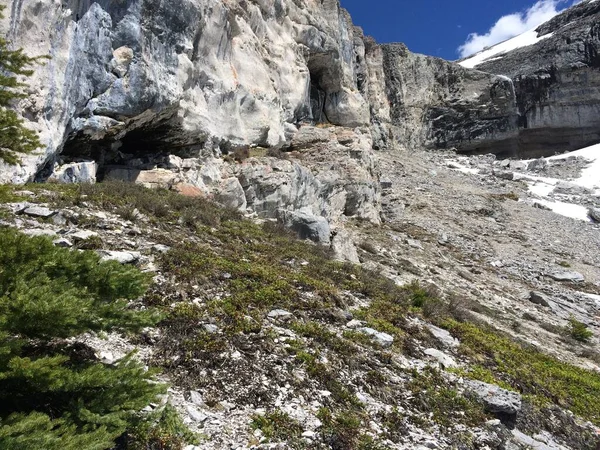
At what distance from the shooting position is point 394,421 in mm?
5305

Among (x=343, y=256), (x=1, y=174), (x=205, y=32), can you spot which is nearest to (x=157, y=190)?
(x=1, y=174)

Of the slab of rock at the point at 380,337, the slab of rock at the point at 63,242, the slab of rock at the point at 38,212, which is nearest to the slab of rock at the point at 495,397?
the slab of rock at the point at 380,337

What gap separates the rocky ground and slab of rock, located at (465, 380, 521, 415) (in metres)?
0.02

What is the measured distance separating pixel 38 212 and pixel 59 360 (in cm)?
666

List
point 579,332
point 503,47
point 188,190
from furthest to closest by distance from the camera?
point 503,47, point 188,190, point 579,332

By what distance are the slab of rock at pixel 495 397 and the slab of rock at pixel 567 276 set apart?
1606 cm

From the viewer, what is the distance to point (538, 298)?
16.0 meters

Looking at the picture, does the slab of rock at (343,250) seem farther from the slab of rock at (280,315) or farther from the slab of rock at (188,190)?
the slab of rock at (280,315)

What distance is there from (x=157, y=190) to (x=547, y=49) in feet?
270

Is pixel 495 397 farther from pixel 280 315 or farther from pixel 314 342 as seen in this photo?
pixel 280 315

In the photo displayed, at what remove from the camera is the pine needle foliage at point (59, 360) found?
2775 mm

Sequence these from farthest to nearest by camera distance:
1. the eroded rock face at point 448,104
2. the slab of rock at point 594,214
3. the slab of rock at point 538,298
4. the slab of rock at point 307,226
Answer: the eroded rock face at point 448,104
the slab of rock at point 594,214
the slab of rock at point 538,298
the slab of rock at point 307,226

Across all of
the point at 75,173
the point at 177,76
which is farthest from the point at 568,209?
the point at 75,173

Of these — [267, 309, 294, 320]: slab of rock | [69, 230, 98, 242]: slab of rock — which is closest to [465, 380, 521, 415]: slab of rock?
[267, 309, 294, 320]: slab of rock
